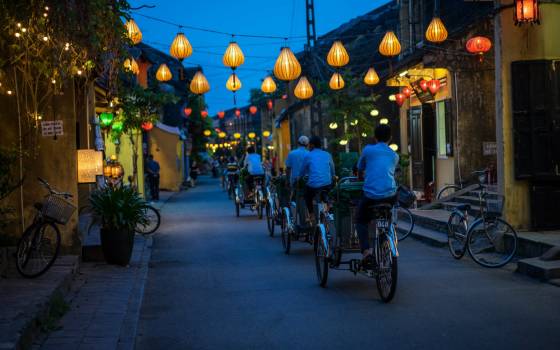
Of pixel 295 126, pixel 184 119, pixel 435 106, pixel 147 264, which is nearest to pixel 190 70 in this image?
pixel 184 119

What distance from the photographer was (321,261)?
369 inches

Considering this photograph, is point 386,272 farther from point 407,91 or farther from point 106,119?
point 407,91

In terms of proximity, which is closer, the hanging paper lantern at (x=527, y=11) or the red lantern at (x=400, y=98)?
the hanging paper lantern at (x=527, y=11)

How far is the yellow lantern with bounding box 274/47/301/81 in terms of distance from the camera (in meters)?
17.8

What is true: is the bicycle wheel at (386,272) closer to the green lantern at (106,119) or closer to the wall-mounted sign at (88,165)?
the wall-mounted sign at (88,165)

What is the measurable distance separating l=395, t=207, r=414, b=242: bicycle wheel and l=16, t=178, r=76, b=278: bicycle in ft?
24.0

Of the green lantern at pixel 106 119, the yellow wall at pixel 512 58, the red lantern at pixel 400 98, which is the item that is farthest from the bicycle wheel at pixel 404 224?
the green lantern at pixel 106 119

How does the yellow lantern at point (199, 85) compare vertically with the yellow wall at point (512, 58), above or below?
above

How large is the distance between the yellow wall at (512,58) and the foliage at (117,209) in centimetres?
611

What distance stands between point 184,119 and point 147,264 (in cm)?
4658

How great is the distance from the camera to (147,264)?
472 inches

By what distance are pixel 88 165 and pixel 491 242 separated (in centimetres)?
695

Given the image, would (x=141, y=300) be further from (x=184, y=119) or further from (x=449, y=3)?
(x=184, y=119)

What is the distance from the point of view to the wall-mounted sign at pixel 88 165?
1249cm
